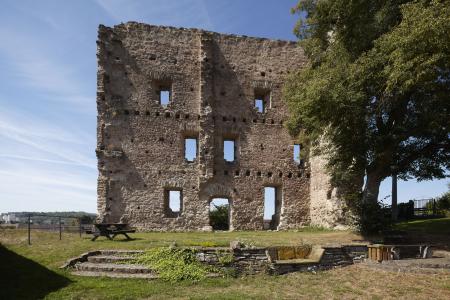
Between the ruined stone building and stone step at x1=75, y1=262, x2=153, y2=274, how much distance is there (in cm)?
871

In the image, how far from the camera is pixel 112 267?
8641mm

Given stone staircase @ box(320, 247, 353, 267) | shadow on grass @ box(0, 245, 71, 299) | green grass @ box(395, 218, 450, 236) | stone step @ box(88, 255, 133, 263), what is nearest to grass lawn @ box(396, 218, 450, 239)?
green grass @ box(395, 218, 450, 236)

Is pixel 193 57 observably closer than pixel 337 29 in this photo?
No

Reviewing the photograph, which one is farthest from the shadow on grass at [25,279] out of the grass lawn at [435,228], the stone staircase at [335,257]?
the grass lawn at [435,228]

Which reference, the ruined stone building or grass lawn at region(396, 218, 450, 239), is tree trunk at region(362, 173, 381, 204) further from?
the ruined stone building

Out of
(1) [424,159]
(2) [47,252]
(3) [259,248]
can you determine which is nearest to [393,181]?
(1) [424,159]

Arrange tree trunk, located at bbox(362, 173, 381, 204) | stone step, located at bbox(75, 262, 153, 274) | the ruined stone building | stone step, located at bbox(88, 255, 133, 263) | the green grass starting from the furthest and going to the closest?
the ruined stone building, the green grass, tree trunk, located at bbox(362, 173, 381, 204), stone step, located at bbox(88, 255, 133, 263), stone step, located at bbox(75, 262, 153, 274)

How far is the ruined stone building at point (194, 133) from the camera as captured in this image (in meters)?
17.9

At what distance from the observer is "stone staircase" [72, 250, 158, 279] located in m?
8.38

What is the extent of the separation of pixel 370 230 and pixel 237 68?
430 inches

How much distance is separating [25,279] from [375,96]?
11535 millimetres

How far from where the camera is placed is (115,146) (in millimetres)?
17922

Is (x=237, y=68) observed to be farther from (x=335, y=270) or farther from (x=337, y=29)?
(x=335, y=270)

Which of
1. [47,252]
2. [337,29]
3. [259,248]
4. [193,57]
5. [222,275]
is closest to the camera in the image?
[222,275]
